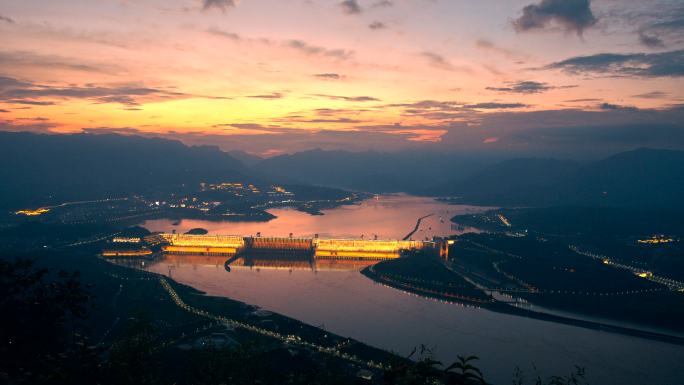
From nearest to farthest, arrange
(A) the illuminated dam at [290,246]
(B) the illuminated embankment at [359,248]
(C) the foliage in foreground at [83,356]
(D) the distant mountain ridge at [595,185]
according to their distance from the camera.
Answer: (C) the foliage in foreground at [83,356], (B) the illuminated embankment at [359,248], (A) the illuminated dam at [290,246], (D) the distant mountain ridge at [595,185]

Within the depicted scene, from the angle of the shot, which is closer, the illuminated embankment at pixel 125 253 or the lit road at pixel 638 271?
the lit road at pixel 638 271

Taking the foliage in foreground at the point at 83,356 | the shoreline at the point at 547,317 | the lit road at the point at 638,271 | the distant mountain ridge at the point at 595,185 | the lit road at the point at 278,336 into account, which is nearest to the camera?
the foliage in foreground at the point at 83,356

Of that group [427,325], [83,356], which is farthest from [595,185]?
[83,356]

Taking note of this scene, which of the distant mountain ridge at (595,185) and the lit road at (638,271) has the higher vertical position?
the distant mountain ridge at (595,185)

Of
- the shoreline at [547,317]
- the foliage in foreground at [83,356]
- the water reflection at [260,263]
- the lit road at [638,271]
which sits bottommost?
the water reflection at [260,263]

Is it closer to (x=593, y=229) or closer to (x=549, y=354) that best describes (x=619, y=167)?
(x=593, y=229)

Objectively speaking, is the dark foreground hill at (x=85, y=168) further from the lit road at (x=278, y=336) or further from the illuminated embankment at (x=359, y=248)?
the lit road at (x=278, y=336)

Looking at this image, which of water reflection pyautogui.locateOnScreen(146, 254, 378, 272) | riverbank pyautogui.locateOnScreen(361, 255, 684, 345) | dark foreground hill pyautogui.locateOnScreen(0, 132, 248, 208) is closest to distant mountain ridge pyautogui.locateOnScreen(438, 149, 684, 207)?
dark foreground hill pyautogui.locateOnScreen(0, 132, 248, 208)

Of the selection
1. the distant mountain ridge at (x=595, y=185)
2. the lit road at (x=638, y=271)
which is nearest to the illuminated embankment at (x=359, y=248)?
the lit road at (x=638, y=271)
